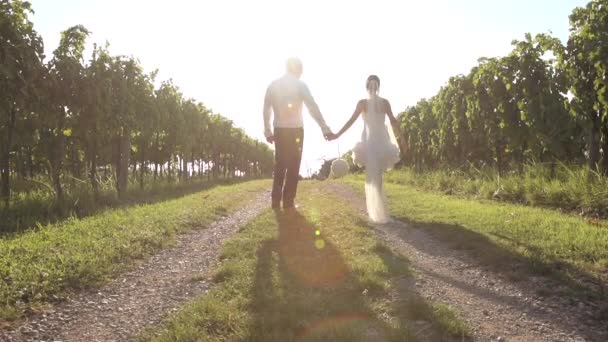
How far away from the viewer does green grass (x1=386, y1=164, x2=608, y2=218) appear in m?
8.98

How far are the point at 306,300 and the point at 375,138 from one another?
470cm

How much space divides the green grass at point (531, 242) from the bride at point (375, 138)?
1.29m

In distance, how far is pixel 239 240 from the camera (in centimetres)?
668

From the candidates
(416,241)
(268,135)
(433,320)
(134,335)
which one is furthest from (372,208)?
(134,335)

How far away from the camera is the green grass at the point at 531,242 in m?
4.62

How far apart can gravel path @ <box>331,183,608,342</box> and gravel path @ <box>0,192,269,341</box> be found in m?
2.25

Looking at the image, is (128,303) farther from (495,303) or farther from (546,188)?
(546,188)

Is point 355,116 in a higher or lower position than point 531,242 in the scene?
higher

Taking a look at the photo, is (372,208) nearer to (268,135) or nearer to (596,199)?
(268,135)

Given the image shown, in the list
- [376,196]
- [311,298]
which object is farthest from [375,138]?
[311,298]

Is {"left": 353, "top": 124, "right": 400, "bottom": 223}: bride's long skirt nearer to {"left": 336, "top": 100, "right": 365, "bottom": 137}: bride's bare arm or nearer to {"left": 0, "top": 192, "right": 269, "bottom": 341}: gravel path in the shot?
{"left": 336, "top": 100, "right": 365, "bottom": 137}: bride's bare arm

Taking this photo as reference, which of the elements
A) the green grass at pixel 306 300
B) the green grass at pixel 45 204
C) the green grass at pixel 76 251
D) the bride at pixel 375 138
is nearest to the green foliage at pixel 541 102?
the bride at pixel 375 138

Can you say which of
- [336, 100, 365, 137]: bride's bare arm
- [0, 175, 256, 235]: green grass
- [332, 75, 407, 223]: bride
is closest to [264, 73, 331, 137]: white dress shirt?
[336, 100, 365, 137]: bride's bare arm

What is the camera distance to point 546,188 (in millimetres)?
10539
